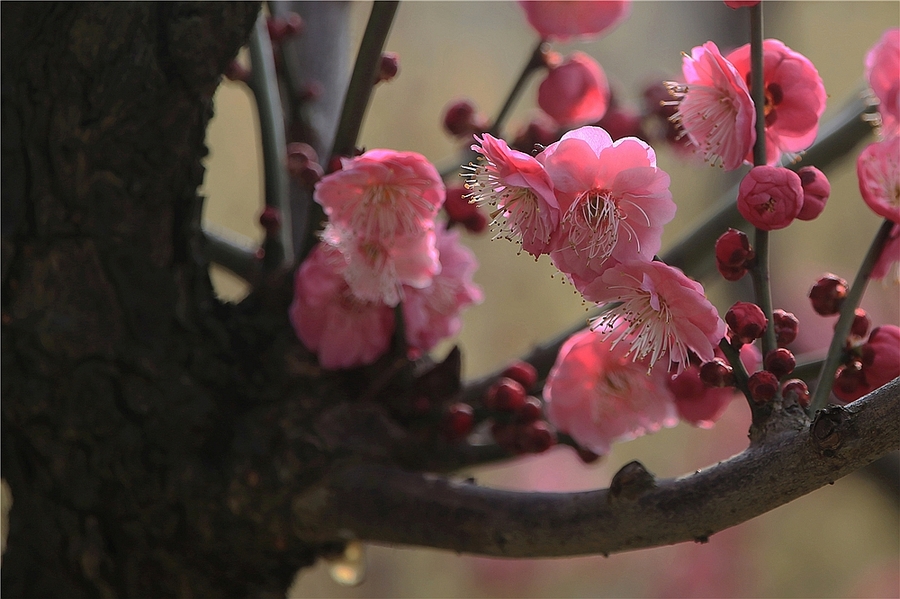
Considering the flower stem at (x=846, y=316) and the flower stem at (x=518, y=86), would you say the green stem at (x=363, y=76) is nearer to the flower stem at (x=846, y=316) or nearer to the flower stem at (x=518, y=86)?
the flower stem at (x=518, y=86)

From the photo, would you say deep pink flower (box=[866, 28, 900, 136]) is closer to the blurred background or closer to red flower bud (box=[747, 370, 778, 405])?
red flower bud (box=[747, 370, 778, 405])

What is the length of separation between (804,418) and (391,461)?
1.10 ft

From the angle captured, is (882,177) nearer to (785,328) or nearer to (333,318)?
(785,328)

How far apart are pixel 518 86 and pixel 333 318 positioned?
0.86 ft

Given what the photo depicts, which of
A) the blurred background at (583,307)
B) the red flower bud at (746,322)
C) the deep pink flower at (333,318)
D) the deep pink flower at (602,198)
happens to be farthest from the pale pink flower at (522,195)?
the blurred background at (583,307)

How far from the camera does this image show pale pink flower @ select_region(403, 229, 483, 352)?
25.8 inches

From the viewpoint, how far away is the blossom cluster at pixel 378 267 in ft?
1.71

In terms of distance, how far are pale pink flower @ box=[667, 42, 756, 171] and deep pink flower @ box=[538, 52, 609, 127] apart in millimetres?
262

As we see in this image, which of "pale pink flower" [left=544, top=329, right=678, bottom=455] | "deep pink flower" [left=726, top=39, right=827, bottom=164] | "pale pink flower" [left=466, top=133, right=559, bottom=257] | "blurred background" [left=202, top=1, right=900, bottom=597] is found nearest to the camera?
"pale pink flower" [left=466, top=133, right=559, bottom=257]

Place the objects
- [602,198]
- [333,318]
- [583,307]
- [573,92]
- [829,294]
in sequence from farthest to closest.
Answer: [583,307] → [573,92] → [333,318] → [829,294] → [602,198]

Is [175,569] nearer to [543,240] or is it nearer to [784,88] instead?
[543,240]

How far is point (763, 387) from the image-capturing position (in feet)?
1.44

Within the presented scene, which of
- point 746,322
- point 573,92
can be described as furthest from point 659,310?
point 573,92

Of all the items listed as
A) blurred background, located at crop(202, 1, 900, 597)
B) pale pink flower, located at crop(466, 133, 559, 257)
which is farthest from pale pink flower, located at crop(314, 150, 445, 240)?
blurred background, located at crop(202, 1, 900, 597)
